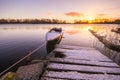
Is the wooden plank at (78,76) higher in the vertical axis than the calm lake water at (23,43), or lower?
higher

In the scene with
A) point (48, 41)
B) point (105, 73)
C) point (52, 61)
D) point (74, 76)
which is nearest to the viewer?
point (74, 76)

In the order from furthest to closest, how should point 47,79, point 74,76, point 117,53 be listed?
point 117,53, point 74,76, point 47,79

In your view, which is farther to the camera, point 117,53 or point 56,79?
point 117,53

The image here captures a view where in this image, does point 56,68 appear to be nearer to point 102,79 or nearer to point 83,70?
point 83,70

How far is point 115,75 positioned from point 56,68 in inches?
104

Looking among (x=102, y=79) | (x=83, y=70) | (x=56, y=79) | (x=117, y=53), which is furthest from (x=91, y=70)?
(x=117, y=53)

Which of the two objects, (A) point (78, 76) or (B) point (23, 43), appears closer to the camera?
(A) point (78, 76)

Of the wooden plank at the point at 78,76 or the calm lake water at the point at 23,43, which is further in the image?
the calm lake water at the point at 23,43

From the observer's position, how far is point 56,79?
5238 millimetres

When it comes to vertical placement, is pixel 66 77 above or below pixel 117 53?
above

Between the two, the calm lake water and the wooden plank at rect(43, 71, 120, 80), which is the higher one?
the wooden plank at rect(43, 71, 120, 80)

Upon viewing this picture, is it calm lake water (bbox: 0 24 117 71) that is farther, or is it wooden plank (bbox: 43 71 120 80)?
calm lake water (bbox: 0 24 117 71)

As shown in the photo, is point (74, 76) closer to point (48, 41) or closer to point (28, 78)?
point (28, 78)

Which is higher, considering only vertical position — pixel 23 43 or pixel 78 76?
pixel 78 76
